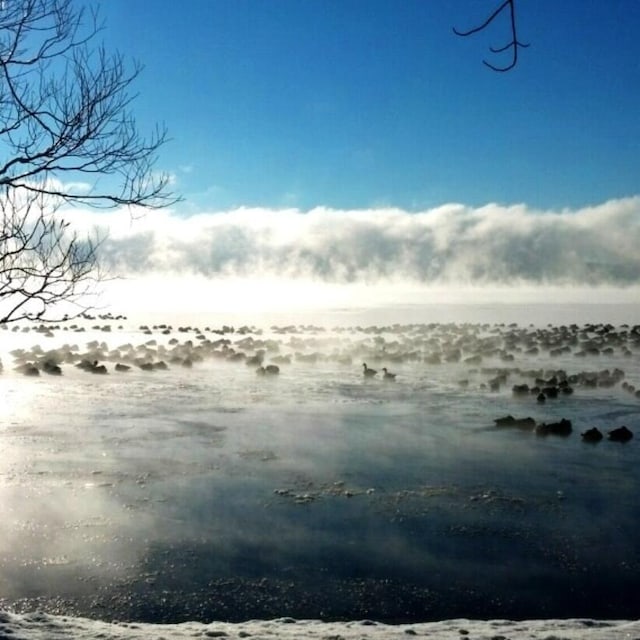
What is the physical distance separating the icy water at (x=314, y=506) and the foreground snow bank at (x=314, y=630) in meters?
0.38

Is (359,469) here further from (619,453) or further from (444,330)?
(444,330)

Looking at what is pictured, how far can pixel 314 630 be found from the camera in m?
5.17

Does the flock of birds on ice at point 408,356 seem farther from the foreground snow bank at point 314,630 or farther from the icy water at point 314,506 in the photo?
the foreground snow bank at point 314,630

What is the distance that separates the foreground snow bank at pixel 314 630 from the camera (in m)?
4.89

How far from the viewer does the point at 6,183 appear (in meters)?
7.46

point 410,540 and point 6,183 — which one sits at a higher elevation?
point 6,183

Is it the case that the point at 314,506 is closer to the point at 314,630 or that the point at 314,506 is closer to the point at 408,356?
the point at 314,630

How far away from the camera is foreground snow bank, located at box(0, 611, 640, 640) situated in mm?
4887

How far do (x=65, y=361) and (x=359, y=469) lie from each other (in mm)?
17864

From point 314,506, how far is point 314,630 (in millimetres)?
3289

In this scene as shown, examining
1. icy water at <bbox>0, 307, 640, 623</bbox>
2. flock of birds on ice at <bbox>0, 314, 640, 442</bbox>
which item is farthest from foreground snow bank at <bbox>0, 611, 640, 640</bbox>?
flock of birds on ice at <bbox>0, 314, 640, 442</bbox>

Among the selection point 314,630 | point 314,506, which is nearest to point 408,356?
point 314,506

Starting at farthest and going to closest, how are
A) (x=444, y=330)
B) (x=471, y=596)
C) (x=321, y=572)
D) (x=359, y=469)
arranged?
(x=444, y=330) → (x=359, y=469) → (x=321, y=572) → (x=471, y=596)

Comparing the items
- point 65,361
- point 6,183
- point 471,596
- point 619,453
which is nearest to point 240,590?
point 471,596
